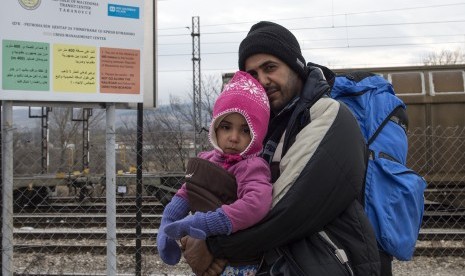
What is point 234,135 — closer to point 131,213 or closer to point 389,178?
point 389,178

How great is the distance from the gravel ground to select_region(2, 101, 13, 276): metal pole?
71.4 inches

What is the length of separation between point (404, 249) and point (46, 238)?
25.1ft

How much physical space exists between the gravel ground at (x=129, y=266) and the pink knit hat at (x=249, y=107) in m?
4.27

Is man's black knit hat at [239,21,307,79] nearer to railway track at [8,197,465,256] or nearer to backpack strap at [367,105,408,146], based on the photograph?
backpack strap at [367,105,408,146]

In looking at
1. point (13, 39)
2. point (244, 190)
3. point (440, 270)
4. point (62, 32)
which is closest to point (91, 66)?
point (62, 32)

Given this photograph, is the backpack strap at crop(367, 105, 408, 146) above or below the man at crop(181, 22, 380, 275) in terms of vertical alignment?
above

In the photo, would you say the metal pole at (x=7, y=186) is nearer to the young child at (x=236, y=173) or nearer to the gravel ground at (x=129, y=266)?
the gravel ground at (x=129, y=266)

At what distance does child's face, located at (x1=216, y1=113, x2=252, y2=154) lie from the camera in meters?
Answer: 1.86

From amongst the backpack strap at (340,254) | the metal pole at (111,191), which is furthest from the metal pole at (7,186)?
the backpack strap at (340,254)

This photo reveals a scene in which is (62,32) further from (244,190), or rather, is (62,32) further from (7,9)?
(244,190)

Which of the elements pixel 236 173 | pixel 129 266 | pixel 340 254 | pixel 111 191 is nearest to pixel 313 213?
pixel 340 254

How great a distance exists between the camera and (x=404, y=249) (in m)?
1.83

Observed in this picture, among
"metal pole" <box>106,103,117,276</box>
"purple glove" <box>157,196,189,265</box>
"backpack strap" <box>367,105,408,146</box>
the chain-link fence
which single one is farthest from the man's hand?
the chain-link fence

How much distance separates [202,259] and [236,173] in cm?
35
